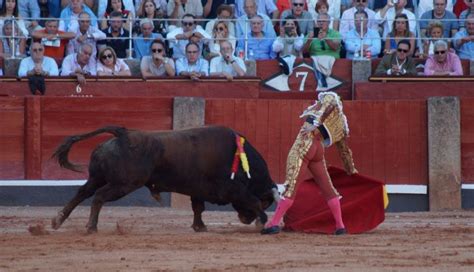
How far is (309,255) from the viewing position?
8.90m

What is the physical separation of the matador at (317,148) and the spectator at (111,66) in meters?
4.56

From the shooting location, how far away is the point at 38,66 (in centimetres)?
1436

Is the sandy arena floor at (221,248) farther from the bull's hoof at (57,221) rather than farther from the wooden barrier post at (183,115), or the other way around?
the wooden barrier post at (183,115)

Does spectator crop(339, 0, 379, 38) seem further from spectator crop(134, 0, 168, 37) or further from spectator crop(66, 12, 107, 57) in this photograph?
spectator crop(66, 12, 107, 57)

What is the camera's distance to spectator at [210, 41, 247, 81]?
48.0 ft

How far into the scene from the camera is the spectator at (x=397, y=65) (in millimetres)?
14742

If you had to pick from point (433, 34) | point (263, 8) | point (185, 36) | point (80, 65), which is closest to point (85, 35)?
point (80, 65)

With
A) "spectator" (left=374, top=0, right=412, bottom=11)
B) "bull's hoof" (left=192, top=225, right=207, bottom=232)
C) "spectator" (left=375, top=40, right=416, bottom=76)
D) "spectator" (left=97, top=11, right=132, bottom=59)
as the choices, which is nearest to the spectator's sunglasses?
"spectator" (left=97, top=11, right=132, bottom=59)

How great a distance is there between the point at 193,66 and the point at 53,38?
157 centimetres

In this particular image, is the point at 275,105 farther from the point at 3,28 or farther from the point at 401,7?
the point at 3,28

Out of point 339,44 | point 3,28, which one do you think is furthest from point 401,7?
point 3,28

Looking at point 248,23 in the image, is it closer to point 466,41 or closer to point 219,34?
point 219,34

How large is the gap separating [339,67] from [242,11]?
1359 mm

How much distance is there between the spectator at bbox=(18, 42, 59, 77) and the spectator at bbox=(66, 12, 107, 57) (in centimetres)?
32
